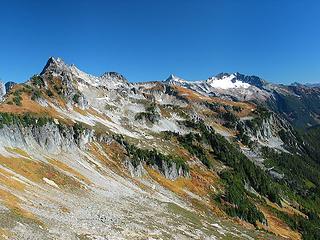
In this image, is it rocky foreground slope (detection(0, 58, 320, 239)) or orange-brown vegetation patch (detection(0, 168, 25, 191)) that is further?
orange-brown vegetation patch (detection(0, 168, 25, 191))

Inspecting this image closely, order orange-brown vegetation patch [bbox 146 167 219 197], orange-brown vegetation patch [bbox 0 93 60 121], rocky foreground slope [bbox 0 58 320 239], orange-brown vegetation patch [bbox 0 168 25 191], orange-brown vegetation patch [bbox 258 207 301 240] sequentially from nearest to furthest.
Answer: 1. rocky foreground slope [bbox 0 58 320 239]
2. orange-brown vegetation patch [bbox 0 168 25 191]
3. orange-brown vegetation patch [bbox 0 93 60 121]
4. orange-brown vegetation patch [bbox 146 167 219 197]
5. orange-brown vegetation patch [bbox 258 207 301 240]

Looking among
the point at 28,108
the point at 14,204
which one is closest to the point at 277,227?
the point at 28,108

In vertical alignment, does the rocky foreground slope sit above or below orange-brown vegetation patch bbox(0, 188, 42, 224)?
above

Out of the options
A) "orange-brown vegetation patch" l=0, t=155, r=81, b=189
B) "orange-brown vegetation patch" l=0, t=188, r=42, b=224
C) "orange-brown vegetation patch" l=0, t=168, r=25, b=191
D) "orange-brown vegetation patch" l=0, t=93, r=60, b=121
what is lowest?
"orange-brown vegetation patch" l=0, t=188, r=42, b=224

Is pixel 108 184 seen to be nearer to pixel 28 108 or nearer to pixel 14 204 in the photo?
pixel 14 204

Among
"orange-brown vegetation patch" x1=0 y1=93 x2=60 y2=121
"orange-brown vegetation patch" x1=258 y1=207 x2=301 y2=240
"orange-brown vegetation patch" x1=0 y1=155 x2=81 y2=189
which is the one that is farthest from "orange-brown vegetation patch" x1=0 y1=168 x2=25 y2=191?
"orange-brown vegetation patch" x1=258 y1=207 x2=301 y2=240

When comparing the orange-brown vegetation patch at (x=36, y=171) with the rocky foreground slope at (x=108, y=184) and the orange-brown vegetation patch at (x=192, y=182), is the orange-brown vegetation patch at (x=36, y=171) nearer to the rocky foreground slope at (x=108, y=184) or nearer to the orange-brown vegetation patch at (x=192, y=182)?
the rocky foreground slope at (x=108, y=184)

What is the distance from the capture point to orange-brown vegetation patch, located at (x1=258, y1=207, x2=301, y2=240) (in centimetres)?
14138

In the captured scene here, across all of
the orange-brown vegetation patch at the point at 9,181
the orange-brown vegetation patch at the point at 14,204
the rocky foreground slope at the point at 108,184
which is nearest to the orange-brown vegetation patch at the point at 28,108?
the rocky foreground slope at the point at 108,184

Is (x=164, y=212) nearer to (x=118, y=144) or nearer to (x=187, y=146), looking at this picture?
(x=118, y=144)

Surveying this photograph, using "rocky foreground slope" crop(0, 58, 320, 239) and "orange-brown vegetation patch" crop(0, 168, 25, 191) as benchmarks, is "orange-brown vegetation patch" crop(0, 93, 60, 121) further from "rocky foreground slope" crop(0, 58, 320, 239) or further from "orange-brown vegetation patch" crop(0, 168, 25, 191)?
"orange-brown vegetation patch" crop(0, 168, 25, 191)

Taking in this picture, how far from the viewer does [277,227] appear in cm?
14812

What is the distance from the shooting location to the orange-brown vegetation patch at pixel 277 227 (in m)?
141

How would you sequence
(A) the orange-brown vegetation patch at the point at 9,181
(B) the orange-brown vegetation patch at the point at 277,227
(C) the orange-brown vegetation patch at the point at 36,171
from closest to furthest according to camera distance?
1. (A) the orange-brown vegetation patch at the point at 9,181
2. (C) the orange-brown vegetation patch at the point at 36,171
3. (B) the orange-brown vegetation patch at the point at 277,227
